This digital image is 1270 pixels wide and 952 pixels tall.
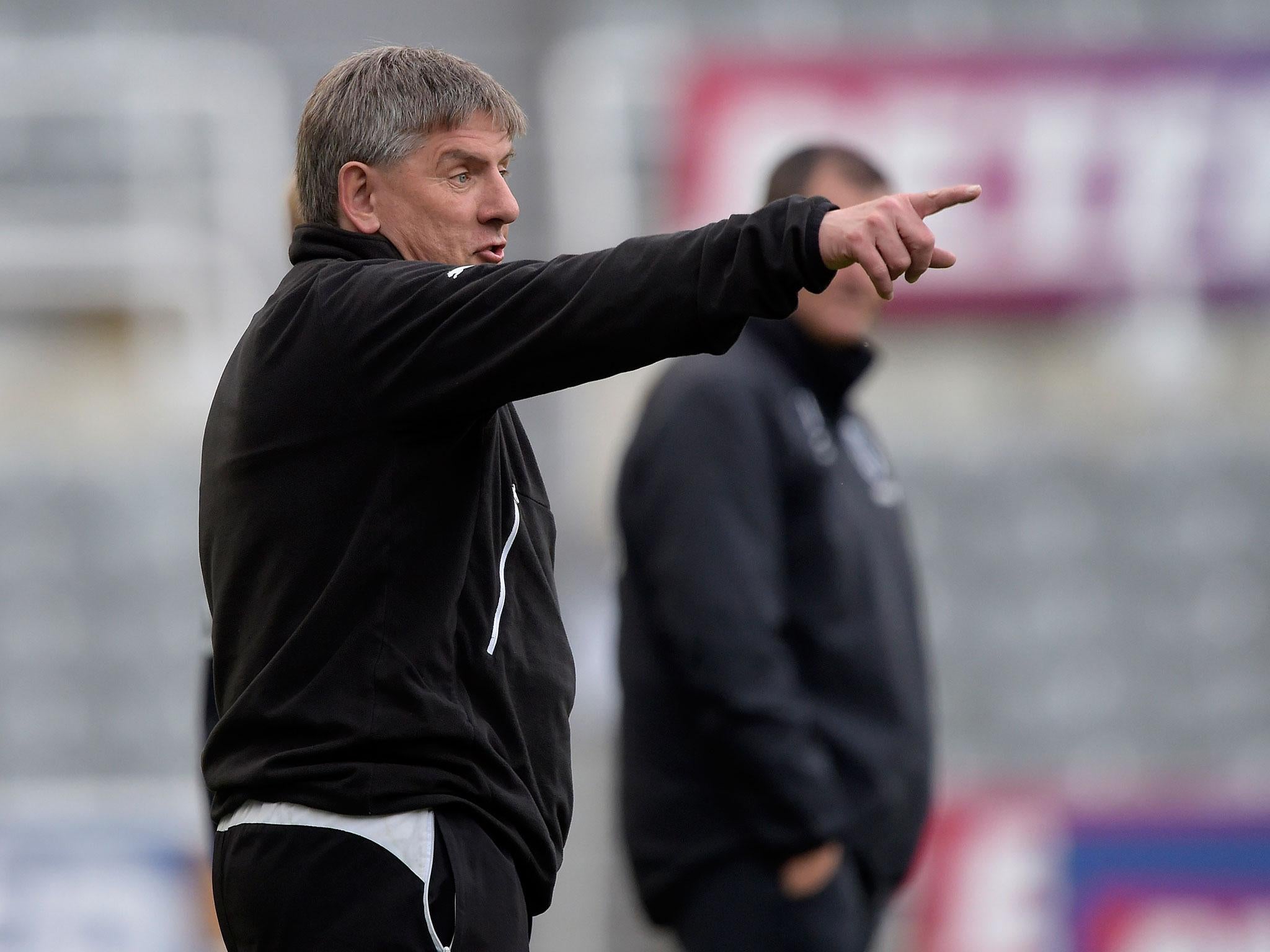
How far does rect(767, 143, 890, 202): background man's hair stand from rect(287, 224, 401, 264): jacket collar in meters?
1.23

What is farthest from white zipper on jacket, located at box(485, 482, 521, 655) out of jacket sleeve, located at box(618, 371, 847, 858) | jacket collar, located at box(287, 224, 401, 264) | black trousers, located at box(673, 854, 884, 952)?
black trousers, located at box(673, 854, 884, 952)

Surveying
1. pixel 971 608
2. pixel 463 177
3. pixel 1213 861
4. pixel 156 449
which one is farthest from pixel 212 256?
pixel 463 177

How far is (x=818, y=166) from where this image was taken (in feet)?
→ 10.2

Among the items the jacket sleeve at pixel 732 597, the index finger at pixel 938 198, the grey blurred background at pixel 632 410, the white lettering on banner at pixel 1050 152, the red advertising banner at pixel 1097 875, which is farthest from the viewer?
the white lettering on banner at pixel 1050 152

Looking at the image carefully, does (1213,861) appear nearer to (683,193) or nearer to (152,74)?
(683,193)

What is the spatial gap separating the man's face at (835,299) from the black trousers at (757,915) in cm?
88

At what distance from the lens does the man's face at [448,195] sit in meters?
1.98

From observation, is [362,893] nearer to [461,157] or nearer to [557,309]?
[557,309]

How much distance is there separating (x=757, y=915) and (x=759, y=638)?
0.43 m

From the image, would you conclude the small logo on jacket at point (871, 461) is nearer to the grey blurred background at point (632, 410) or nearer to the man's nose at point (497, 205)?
the man's nose at point (497, 205)

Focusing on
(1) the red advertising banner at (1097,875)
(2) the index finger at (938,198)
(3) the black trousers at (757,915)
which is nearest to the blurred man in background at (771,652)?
(3) the black trousers at (757,915)

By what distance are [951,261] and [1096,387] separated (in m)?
5.51

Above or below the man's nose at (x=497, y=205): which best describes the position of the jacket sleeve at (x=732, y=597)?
below

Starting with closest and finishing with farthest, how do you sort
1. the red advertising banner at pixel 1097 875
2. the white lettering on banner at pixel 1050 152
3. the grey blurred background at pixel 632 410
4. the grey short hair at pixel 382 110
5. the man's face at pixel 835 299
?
1. the grey short hair at pixel 382 110
2. the man's face at pixel 835 299
3. the red advertising banner at pixel 1097 875
4. the grey blurred background at pixel 632 410
5. the white lettering on banner at pixel 1050 152
